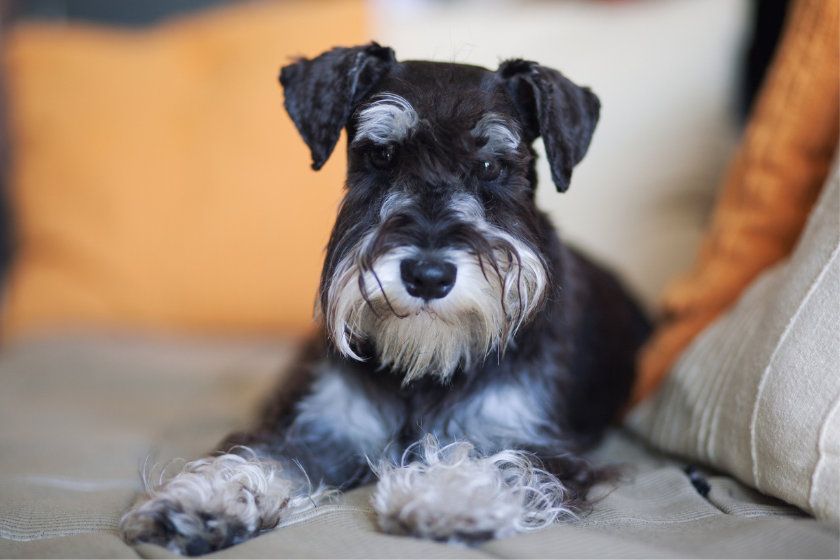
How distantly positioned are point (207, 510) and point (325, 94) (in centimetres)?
113

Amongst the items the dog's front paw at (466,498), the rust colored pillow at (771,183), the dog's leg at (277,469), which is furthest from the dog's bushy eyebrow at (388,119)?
the rust colored pillow at (771,183)

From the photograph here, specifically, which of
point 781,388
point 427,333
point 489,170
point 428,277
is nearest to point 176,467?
point 427,333

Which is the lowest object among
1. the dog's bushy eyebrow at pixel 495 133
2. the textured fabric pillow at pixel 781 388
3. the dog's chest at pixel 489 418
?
the dog's chest at pixel 489 418

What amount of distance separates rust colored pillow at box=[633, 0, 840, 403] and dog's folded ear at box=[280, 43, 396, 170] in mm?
1427

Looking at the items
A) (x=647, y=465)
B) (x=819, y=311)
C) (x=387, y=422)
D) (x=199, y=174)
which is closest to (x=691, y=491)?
(x=647, y=465)

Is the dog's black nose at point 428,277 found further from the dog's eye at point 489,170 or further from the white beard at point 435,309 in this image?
the dog's eye at point 489,170

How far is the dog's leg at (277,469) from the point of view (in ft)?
4.66

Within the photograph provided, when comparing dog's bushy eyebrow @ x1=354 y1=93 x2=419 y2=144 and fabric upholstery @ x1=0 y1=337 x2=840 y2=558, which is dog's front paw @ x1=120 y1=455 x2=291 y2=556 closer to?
fabric upholstery @ x1=0 y1=337 x2=840 y2=558

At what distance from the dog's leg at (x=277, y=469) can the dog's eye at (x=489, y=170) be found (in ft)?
2.31

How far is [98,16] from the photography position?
5145mm

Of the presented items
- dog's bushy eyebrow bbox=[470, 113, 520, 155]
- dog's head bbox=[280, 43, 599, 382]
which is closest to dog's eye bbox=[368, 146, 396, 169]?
dog's head bbox=[280, 43, 599, 382]

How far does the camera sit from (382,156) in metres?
1.82

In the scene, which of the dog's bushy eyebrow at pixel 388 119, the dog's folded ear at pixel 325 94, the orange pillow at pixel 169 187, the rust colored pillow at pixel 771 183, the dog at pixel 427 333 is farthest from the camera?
the orange pillow at pixel 169 187

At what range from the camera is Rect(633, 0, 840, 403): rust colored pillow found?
215 cm
